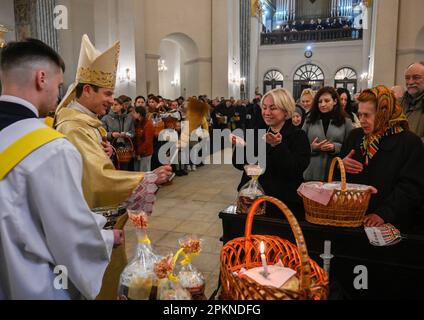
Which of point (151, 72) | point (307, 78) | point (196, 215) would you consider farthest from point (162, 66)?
point (196, 215)

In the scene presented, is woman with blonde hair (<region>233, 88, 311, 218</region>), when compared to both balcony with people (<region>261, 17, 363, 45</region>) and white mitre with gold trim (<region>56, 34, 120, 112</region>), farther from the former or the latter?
balcony with people (<region>261, 17, 363, 45</region>)

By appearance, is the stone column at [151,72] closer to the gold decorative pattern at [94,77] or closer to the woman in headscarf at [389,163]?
the gold decorative pattern at [94,77]

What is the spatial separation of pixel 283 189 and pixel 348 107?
2911 mm

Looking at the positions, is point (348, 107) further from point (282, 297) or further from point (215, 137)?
point (215, 137)

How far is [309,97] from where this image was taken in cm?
545

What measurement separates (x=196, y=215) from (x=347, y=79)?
2120 cm

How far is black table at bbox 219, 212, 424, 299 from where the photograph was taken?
201 cm

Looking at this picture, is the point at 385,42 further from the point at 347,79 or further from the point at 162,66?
the point at 347,79

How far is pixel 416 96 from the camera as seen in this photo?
350cm

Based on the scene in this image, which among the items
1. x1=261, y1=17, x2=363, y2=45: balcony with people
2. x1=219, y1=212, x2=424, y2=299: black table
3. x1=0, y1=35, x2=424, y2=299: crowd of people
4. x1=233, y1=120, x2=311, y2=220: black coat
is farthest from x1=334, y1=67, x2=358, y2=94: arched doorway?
x1=219, y1=212, x2=424, y2=299: black table

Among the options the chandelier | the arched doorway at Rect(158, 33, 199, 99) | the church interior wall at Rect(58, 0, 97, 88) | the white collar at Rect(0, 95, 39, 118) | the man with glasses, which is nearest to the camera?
the white collar at Rect(0, 95, 39, 118)

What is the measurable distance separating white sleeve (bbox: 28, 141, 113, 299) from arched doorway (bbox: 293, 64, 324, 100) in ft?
79.6
